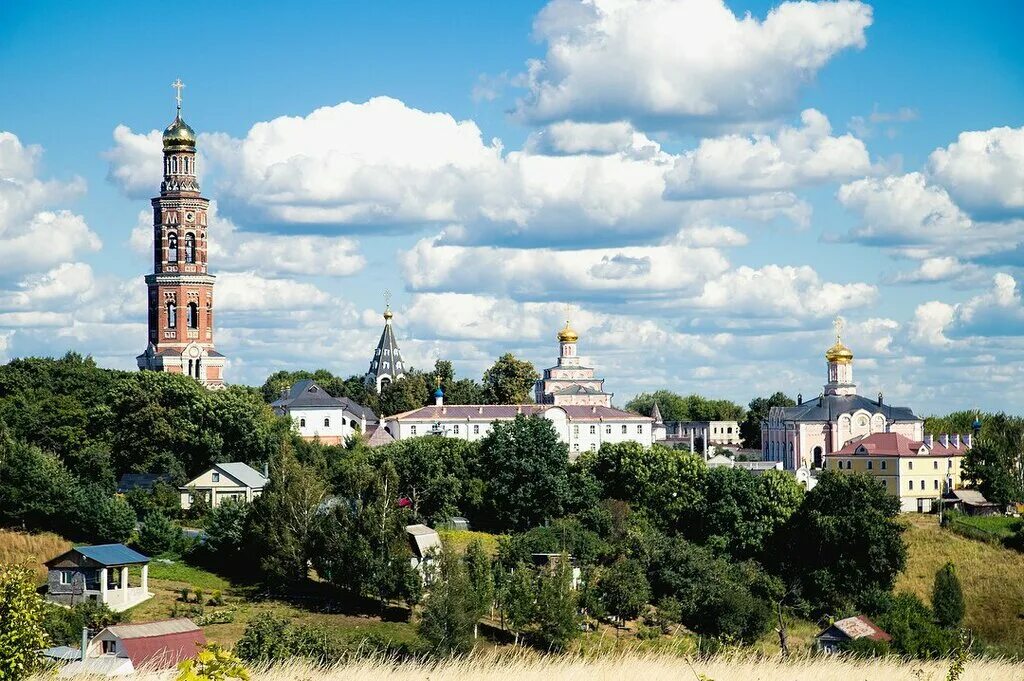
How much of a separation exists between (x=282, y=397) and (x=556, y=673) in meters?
79.0

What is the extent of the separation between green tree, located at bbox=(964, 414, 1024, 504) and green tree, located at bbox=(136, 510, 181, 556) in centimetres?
4061

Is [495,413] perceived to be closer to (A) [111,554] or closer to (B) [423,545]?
(B) [423,545]

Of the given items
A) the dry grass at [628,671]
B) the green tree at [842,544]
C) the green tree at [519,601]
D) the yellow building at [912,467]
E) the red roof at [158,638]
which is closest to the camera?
the dry grass at [628,671]

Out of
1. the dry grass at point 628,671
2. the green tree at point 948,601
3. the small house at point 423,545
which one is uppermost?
the dry grass at point 628,671

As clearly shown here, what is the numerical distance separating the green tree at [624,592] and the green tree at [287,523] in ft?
33.3

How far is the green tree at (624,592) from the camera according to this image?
148 ft

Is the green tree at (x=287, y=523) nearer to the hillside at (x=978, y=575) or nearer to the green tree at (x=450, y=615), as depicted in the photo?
the green tree at (x=450, y=615)

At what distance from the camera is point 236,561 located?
153ft

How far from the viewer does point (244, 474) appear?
2239 inches

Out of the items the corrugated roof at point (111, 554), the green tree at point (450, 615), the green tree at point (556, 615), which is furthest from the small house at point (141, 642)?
the green tree at point (556, 615)

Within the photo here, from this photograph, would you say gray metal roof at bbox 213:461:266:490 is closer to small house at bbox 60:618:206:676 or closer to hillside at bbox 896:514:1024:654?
small house at bbox 60:618:206:676

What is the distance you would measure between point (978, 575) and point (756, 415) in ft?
170

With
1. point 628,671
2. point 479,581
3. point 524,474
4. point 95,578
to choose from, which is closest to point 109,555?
point 95,578

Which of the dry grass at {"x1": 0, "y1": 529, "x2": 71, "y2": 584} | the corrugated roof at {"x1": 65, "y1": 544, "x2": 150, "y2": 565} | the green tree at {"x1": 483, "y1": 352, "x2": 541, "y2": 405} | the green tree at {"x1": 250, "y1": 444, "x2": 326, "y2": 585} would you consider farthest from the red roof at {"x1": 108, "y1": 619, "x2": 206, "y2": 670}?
the green tree at {"x1": 483, "y1": 352, "x2": 541, "y2": 405}
